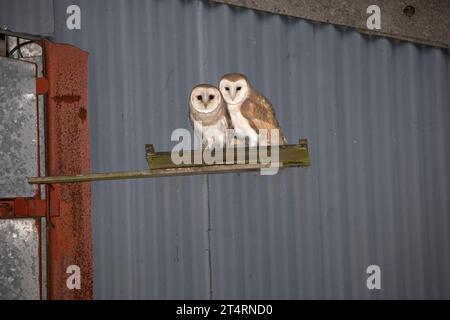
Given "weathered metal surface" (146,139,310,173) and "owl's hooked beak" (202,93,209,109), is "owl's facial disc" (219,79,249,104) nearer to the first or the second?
"owl's hooked beak" (202,93,209,109)

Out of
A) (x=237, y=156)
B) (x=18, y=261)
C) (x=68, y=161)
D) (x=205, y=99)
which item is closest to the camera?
(x=237, y=156)

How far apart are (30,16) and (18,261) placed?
1.71m

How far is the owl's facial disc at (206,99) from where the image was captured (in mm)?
3186

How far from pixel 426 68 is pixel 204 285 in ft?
7.10

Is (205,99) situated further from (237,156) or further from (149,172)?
(149,172)

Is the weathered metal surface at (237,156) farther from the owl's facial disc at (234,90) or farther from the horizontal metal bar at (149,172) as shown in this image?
the owl's facial disc at (234,90)

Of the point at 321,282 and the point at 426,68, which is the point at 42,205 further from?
the point at 426,68

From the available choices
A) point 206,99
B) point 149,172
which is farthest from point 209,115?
point 149,172

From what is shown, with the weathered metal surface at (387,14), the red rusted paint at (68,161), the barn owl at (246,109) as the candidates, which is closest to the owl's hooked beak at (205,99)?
the barn owl at (246,109)

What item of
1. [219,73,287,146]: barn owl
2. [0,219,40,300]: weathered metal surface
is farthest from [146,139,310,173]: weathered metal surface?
[0,219,40,300]: weathered metal surface

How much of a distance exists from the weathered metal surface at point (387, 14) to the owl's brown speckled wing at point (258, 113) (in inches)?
29.8

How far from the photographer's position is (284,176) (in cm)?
359
